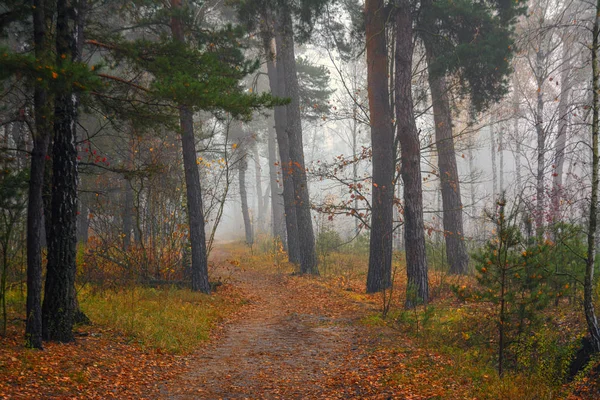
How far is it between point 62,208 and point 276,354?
4.02 meters

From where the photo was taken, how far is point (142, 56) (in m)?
7.67

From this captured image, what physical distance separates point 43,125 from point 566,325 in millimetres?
7738

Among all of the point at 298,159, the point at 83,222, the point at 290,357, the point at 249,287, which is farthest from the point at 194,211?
the point at 83,222

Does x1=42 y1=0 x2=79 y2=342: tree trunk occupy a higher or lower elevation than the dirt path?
higher

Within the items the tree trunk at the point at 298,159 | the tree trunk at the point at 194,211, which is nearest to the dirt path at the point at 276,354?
the tree trunk at the point at 194,211

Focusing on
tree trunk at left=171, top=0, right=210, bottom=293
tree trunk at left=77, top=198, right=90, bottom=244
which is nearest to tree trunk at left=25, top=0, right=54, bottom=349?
tree trunk at left=171, top=0, right=210, bottom=293

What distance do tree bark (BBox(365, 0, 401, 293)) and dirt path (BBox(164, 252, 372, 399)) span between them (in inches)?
67.5

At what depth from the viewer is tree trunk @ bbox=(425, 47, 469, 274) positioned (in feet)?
46.7

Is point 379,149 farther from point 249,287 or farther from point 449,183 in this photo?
point 249,287

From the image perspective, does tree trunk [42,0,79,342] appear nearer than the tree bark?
Yes

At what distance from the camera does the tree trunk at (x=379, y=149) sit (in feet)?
39.9

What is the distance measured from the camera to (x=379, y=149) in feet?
40.8

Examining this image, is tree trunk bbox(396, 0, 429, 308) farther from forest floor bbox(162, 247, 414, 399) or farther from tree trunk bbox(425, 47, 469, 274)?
tree trunk bbox(425, 47, 469, 274)

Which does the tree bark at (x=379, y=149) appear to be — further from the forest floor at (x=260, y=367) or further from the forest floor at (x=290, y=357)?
the forest floor at (x=260, y=367)
